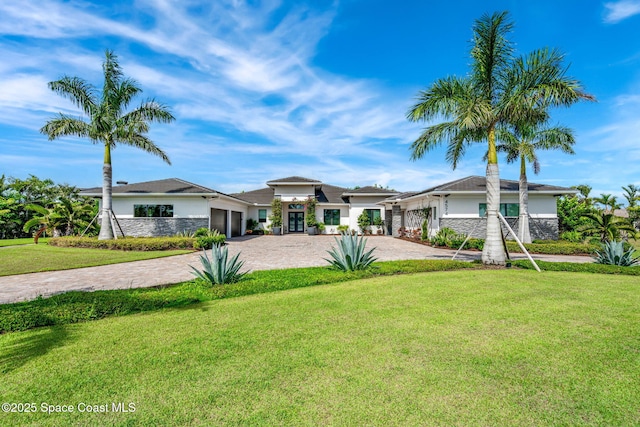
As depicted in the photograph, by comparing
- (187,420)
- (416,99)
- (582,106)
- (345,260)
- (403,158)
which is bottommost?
(187,420)

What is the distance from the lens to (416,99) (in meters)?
11.3

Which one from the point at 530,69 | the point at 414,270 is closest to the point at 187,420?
the point at 414,270

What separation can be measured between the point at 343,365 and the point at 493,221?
935 cm

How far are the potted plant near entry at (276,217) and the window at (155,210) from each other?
9759 mm

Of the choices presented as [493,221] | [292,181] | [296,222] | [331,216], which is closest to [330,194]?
[331,216]

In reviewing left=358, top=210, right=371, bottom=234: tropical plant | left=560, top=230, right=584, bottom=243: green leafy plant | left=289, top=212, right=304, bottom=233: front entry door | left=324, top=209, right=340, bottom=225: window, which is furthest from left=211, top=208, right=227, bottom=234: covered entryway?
left=560, top=230, right=584, bottom=243: green leafy plant

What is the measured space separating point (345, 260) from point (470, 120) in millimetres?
5978

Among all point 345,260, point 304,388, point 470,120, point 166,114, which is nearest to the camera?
point 304,388

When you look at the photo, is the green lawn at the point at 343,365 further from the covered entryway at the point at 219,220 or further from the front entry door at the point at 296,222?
the front entry door at the point at 296,222

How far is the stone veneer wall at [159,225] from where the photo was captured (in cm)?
2131

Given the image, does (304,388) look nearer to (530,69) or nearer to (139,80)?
(530,69)

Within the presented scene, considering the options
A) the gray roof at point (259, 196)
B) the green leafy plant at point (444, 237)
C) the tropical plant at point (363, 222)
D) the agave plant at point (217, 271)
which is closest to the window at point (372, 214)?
the tropical plant at point (363, 222)

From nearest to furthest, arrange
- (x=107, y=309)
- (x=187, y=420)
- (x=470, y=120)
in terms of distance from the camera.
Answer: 1. (x=187, y=420)
2. (x=107, y=309)
3. (x=470, y=120)

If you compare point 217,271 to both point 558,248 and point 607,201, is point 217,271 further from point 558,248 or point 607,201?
point 607,201
